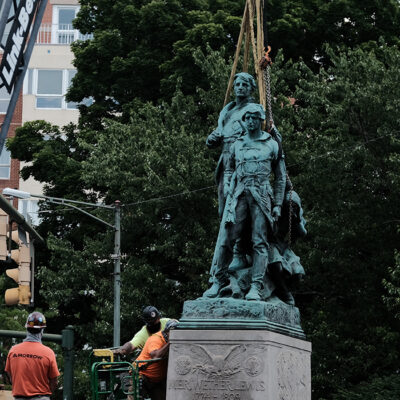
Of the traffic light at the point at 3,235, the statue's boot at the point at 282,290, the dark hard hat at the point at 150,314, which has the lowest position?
the dark hard hat at the point at 150,314

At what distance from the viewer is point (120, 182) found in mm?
31797

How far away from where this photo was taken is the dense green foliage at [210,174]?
29.0 metres

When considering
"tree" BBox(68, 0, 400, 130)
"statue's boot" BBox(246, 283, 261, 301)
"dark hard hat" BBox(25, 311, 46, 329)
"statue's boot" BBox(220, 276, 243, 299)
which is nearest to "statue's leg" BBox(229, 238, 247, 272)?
"statue's boot" BBox(220, 276, 243, 299)

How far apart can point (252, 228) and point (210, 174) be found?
16.3m

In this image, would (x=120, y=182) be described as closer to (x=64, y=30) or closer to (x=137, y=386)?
(x=137, y=386)

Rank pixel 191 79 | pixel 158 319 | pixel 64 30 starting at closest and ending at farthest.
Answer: pixel 158 319
pixel 191 79
pixel 64 30

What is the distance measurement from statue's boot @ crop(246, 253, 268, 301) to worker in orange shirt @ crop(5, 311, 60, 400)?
2559mm

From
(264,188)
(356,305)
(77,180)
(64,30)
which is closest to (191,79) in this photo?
(77,180)

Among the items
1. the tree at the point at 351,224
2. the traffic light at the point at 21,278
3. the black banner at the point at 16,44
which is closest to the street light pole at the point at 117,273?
the tree at the point at 351,224

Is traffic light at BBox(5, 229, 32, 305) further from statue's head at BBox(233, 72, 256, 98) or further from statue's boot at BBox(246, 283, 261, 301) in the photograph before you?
statue's head at BBox(233, 72, 256, 98)

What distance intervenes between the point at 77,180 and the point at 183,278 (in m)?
5.51

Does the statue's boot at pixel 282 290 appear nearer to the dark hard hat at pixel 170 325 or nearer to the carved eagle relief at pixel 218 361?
the dark hard hat at pixel 170 325

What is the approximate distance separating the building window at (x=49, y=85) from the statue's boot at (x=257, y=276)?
44.2 meters

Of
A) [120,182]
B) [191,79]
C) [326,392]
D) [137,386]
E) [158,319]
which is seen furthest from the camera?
[191,79]
